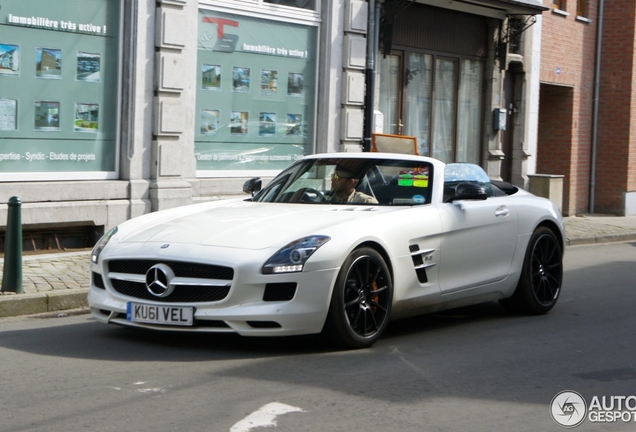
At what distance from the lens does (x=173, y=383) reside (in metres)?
6.03

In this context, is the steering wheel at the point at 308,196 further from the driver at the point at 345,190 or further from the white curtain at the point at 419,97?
the white curtain at the point at 419,97

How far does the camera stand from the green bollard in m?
9.12

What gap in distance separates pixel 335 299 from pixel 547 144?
18.8m

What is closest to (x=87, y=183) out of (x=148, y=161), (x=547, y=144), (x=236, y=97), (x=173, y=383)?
(x=148, y=161)

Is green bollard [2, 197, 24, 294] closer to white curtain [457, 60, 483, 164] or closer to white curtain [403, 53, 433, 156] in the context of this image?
white curtain [403, 53, 433, 156]

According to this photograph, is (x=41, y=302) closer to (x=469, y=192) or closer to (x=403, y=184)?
(x=403, y=184)

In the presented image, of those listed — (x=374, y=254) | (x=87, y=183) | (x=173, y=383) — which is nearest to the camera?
(x=173, y=383)

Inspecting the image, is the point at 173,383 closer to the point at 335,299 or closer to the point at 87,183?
the point at 335,299

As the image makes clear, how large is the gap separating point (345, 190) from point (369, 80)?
9.47 metres

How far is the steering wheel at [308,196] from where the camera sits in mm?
8250

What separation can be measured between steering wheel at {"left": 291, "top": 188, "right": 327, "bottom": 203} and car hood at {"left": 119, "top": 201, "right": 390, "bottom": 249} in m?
0.17

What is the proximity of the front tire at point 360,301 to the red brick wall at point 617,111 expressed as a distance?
739 inches

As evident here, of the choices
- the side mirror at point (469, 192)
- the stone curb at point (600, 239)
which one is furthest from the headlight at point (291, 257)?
the stone curb at point (600, 239)

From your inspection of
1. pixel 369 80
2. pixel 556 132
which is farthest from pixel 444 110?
pixel 556 132
